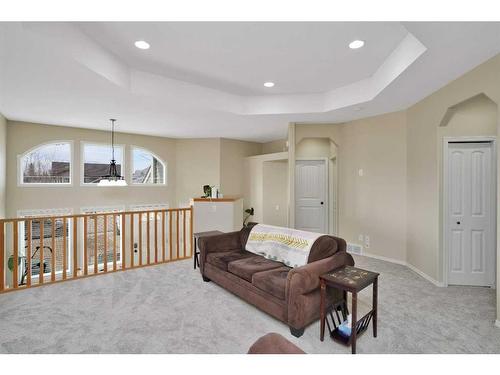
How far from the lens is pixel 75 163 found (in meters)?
5.94

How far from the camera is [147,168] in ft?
23.2

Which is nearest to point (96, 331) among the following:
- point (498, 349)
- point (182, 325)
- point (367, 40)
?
point (182, 325)

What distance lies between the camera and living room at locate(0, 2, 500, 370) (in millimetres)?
2242

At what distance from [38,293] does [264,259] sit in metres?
2.75

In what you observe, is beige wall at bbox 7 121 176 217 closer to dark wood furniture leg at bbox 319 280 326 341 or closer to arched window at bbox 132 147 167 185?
arched window at bbox 132 147 167 185

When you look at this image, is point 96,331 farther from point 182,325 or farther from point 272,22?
point 272,22

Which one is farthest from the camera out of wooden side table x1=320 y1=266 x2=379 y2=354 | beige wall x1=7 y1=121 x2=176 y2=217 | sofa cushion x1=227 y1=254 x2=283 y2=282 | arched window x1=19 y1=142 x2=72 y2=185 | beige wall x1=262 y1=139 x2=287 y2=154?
beige wall x1=262 y1=139 x2=287 y2=154

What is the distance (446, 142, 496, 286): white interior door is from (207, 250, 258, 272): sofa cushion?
105 inches

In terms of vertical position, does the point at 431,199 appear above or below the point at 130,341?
above

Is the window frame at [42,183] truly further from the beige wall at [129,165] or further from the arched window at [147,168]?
the arched window at [147,168]

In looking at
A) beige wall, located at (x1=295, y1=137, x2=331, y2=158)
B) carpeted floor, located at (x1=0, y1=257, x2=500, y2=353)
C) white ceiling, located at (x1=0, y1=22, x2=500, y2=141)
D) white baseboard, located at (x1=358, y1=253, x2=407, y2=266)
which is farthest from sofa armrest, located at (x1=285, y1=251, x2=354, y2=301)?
beige wall, located at (x1=295, y1=137, x2=331, y2=158)

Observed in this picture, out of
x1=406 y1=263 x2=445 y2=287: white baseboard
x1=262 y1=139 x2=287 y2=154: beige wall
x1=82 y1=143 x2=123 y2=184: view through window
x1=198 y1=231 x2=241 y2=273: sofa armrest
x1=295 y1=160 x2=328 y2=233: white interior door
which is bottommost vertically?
x1=406 y1=263 x2=445 y2=287: white baseboard

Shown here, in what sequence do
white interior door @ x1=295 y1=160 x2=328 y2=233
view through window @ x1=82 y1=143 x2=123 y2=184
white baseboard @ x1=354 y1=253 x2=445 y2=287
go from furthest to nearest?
view through window @ x1=82 y1=143 x2=123 y2=184
white interior door @ x1=295 y1=160 x2=328 y2=233
white baseboard @ x1=354 y1=253 x2=445 y2=287

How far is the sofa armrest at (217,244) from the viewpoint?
359 centimetres
